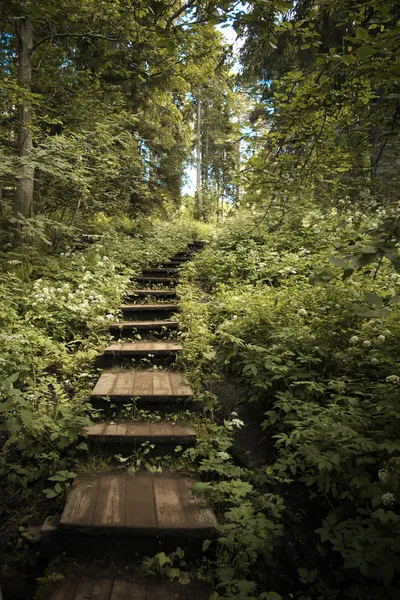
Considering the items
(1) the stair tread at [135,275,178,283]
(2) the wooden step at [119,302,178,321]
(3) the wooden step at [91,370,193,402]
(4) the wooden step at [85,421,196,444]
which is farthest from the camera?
(1) the stair tread at [135,275,178,283]

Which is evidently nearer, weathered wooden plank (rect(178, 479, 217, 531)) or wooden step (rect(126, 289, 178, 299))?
weathered wooden plank (rect(178, 479, 217, 531))

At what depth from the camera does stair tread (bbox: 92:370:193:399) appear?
3527mm

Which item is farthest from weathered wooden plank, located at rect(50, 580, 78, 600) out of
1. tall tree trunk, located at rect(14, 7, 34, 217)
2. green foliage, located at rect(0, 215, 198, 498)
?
tall tree trunk, located at rect(14, 7, 34, 217)

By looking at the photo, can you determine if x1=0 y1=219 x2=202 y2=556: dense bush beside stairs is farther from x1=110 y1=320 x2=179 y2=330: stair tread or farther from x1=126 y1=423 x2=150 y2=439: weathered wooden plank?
x1=126 y1=423 x2=150 y2=439: weathered wooden plank

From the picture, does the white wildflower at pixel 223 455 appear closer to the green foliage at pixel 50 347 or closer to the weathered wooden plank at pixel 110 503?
the weathered wooden plank at pixel 110 503

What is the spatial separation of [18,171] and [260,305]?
484cm

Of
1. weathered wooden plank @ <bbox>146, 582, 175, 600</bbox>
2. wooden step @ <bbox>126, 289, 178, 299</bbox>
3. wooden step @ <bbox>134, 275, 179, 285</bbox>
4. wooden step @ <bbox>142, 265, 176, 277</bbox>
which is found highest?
wooden step @ <bbox>142, 265, 176, 277</bbox>

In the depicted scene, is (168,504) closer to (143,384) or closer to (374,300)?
(143,384)

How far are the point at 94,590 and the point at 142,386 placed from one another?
1893 millimetres

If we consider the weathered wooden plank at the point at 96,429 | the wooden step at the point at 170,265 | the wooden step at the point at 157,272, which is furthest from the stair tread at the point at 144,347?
the wooden step at the point at 170,265

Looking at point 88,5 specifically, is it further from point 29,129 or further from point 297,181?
point 297,181

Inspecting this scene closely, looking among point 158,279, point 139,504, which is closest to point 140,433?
point 139,504

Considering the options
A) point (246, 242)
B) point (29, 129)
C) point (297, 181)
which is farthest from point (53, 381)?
point (246, 242)

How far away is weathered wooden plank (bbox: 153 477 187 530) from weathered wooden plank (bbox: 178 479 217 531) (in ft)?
0.11
